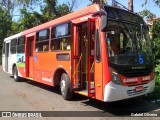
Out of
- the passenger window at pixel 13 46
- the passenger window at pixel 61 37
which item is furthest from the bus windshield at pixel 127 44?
the passenger window at pixel 13 46

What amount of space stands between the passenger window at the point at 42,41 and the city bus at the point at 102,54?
0.54m

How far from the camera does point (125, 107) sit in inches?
340

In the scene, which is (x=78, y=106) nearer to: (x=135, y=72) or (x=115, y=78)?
(x=115, y=78)

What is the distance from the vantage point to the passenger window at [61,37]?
9518 mm

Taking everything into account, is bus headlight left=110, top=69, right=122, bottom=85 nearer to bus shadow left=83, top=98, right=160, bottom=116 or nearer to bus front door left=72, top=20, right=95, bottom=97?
bus shadow left=83, top=98, right=160, bottom=116

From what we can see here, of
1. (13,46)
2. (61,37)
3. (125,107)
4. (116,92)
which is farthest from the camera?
(13,46)

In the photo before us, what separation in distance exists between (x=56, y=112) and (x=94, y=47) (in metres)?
2.14

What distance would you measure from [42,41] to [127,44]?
4.77 m

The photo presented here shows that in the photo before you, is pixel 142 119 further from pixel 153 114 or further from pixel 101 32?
pixel 101 32

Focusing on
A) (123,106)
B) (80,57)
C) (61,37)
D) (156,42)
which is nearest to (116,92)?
(123,106)

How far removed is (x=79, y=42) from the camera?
9164 mm

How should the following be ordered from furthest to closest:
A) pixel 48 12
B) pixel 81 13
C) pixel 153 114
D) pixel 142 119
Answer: pixel 48 12
pixel 81 13
pixel 153 114
pixel 142 119

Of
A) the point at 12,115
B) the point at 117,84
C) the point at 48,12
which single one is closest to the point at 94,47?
the point at 117,84

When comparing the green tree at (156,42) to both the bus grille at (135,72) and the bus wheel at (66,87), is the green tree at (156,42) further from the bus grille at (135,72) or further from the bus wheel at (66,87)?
the bus wheel at (66,87)
